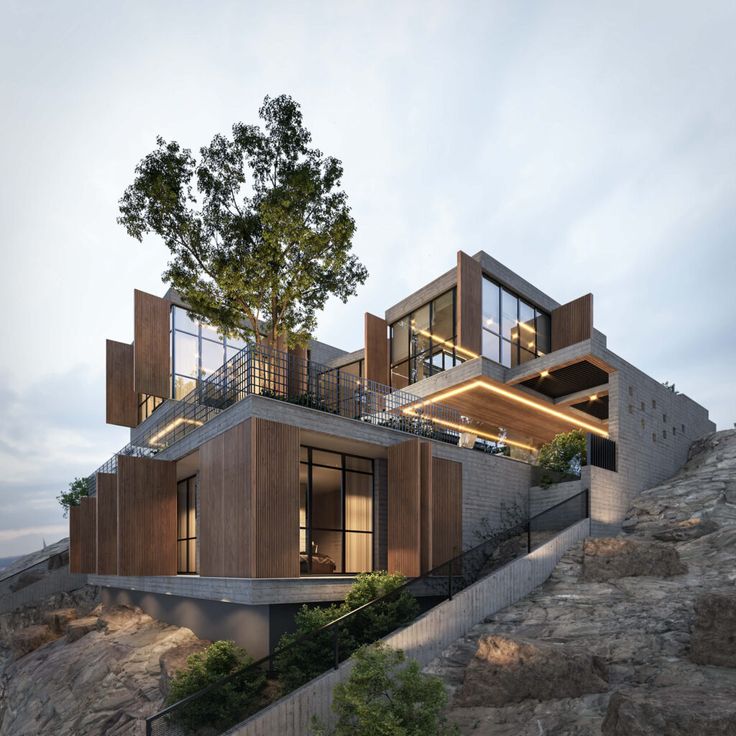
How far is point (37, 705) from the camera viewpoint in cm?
1518

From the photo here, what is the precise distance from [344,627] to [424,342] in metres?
16.2

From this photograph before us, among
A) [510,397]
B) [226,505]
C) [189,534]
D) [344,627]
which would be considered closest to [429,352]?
[510,397]

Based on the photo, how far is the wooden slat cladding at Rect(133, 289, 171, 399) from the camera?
79.7 ft

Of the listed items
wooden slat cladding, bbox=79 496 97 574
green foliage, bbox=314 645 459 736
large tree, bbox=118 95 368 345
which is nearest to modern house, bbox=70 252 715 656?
wooden slat cladding, bbox=79 496 97 574

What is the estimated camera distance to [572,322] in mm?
26031

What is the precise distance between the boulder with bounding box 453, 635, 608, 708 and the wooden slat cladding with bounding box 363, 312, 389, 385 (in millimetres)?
18041

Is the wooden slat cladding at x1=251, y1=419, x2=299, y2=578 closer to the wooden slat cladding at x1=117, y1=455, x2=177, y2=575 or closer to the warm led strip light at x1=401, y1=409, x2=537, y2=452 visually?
the wooden slat cladding at x1=117, y1=455, x2=177, y2=575

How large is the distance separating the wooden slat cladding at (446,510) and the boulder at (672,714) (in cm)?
828

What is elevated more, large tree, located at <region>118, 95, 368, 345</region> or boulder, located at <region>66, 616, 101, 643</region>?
large tree, located at <region>118, 95, 368, 345</region>

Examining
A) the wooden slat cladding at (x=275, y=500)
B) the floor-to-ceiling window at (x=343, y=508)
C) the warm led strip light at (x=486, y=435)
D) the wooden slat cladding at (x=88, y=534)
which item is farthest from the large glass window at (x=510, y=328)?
the wooden slat cladding at (x=88, y=534)

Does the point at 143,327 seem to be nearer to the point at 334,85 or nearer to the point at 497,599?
the point at 497,599

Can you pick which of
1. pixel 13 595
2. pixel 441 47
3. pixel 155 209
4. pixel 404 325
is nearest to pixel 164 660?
pixel 155 209

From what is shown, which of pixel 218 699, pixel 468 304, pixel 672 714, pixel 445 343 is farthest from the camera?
pixel 445 343

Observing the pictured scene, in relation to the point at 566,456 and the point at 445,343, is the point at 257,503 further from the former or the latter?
the point at 445,343
